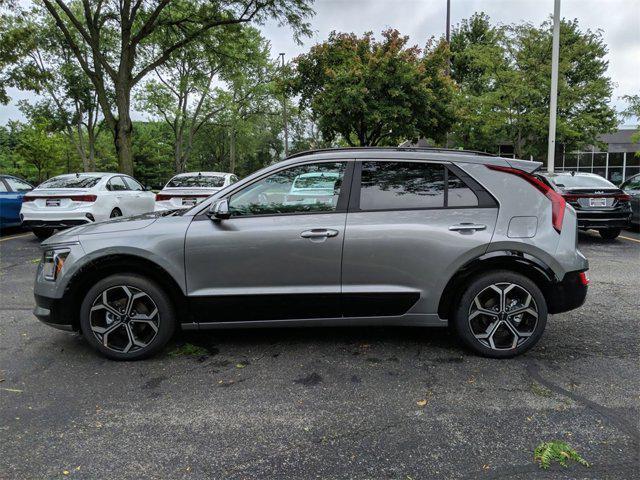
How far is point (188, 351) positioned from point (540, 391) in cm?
276

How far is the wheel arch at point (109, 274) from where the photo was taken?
379 centimetres

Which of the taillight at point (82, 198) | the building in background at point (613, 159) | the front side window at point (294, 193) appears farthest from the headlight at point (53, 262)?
the building in background at point (613, 159)

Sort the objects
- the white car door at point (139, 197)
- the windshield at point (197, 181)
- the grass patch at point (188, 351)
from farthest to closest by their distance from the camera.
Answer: the white car door at point (139, 197)
the windshield at point (197, 181)
the grass patch at point (188, 351)

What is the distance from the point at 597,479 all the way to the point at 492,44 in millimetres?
22200

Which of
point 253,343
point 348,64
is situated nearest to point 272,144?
point 348,64

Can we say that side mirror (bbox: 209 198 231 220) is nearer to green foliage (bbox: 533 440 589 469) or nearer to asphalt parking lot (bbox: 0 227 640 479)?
asphalt parking lot (bbox: 0 227 640 479)

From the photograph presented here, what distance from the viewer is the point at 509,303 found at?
3.83 m

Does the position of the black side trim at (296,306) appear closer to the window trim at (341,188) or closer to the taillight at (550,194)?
the window trim at (341,188)

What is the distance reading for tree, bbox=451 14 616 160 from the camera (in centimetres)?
2009

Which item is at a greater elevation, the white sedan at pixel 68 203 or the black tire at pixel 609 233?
the white sedan at pixel 68 203

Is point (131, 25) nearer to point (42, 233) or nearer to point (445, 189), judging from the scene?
point (42, 233)

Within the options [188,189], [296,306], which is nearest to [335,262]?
[296,306]

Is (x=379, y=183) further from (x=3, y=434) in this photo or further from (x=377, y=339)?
(x=3, y=434)

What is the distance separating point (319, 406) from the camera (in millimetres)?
3152
